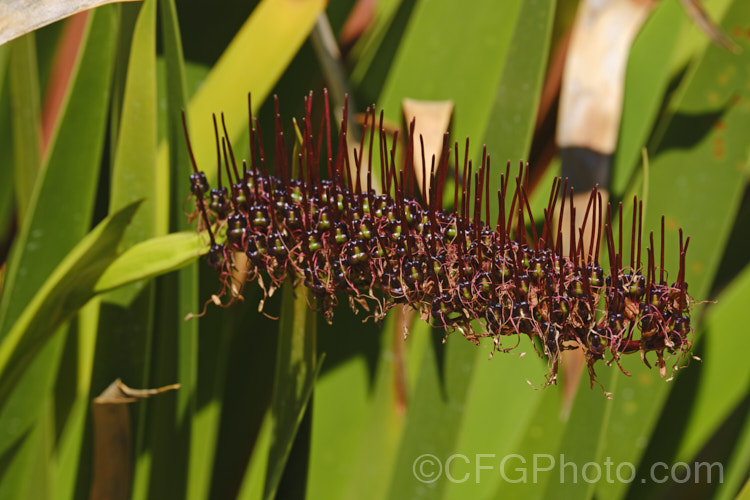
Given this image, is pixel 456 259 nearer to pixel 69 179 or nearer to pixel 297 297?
pixel 297 297

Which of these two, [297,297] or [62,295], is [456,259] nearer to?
[297,297]

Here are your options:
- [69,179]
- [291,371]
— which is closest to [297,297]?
[291,371]

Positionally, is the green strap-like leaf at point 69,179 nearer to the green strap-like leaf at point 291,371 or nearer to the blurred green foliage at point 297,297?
the blurred green foliage at point 297,297

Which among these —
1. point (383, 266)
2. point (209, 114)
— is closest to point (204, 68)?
point (209, 114)

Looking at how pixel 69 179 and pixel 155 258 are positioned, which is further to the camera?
pixel 69 179

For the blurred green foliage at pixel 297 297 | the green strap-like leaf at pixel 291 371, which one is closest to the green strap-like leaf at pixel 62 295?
the blurred green foliage at pixel 297 297

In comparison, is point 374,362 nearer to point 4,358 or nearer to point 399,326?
point 399,326

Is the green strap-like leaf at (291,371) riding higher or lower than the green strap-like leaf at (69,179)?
lower

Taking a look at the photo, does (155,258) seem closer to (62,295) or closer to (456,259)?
(62,295)

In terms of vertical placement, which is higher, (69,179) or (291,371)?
(69,179)

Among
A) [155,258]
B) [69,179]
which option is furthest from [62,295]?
[69,179]

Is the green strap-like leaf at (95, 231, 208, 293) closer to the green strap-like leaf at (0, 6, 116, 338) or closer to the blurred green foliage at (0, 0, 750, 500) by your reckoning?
the blurred green foliage at (0, 0, 750, 500)

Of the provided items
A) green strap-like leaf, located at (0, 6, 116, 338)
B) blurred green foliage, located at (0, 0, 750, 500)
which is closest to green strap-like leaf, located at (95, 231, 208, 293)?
blurred green foliage, located at (0, 0, 750, 500)
